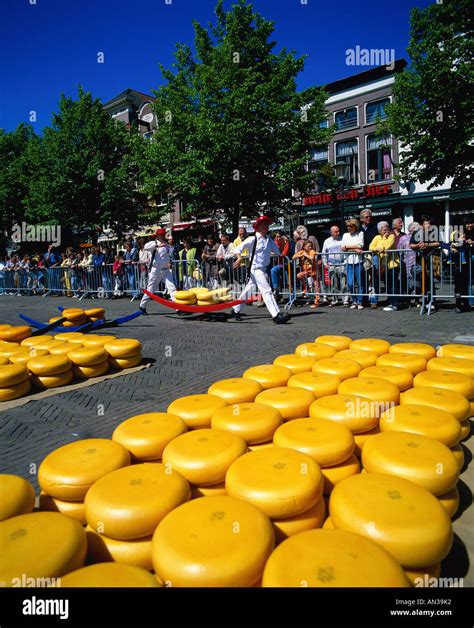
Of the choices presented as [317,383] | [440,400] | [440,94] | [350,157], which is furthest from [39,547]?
[350,157]

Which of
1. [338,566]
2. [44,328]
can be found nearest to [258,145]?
[44,328]

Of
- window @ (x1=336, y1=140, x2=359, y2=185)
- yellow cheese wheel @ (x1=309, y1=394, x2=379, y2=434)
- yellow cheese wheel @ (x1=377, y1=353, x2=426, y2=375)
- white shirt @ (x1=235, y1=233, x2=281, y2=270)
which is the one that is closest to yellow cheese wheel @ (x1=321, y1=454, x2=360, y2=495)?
yellow cheese wheel @ (x1=309, y1=394, x2=379, y2=434)

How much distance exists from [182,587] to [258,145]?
20319mm

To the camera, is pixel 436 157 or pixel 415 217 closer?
pixel 436 157

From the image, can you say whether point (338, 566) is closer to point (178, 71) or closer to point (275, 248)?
point (275, 248)

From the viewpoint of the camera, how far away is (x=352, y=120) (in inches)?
1141

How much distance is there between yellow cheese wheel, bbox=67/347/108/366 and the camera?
17.5 feet

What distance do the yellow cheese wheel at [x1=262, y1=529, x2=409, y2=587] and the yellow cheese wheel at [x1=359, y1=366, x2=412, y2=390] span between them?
6.71 ft

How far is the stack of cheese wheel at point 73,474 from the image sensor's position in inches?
85.4

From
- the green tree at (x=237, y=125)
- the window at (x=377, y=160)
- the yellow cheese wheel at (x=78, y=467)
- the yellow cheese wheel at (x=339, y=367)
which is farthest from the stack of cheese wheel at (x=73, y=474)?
the window at (x=377, y=160)

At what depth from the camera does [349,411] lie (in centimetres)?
282

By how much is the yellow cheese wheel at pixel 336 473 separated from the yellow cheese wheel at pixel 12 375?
379cm

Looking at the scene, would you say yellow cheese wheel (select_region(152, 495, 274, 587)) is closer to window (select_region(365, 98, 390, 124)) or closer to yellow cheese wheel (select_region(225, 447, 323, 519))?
yellow cheese wheel (select_region(225, 447, 323, 519))

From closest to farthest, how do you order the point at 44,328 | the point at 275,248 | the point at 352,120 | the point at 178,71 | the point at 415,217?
the point at 44,328
the point at 275,248
the point at 178,71
the point at 415,217
the point at 352,120
